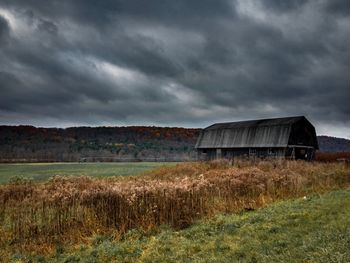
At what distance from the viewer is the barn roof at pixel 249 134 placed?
3925 centimetres

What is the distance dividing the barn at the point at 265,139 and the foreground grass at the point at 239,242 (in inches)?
1137

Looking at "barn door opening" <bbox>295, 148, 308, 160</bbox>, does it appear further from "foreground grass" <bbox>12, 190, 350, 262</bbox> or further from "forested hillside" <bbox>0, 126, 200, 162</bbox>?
"forested hillside" <bbox>0, 126, 200, 162</bbox>

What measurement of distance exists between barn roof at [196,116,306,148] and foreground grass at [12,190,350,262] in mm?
29008

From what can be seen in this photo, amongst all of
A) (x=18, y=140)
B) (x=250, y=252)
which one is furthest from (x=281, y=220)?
(x=18, y=140)

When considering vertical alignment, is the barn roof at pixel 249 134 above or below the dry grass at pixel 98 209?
above

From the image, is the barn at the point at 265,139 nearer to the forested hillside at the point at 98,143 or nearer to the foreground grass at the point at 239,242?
the foreground grass at the point at 239,242

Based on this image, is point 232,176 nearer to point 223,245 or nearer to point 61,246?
point 223,245

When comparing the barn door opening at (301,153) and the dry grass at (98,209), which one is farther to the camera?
the barn door opening at (301,153)

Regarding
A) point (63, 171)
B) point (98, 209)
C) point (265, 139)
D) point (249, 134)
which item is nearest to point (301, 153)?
point (265, 139)

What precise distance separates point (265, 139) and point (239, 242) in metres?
33.9

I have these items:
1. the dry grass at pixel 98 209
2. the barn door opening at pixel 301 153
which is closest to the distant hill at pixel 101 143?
the barn door opening at pixel 301 153

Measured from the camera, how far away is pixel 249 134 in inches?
1690

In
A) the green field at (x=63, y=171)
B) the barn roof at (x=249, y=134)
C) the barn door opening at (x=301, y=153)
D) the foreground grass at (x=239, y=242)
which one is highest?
the barn roof at (x=249, y=134)

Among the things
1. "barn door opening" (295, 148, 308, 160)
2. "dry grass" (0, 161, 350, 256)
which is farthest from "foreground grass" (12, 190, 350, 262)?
"barn door opening" (295, 148, 308, 160)
